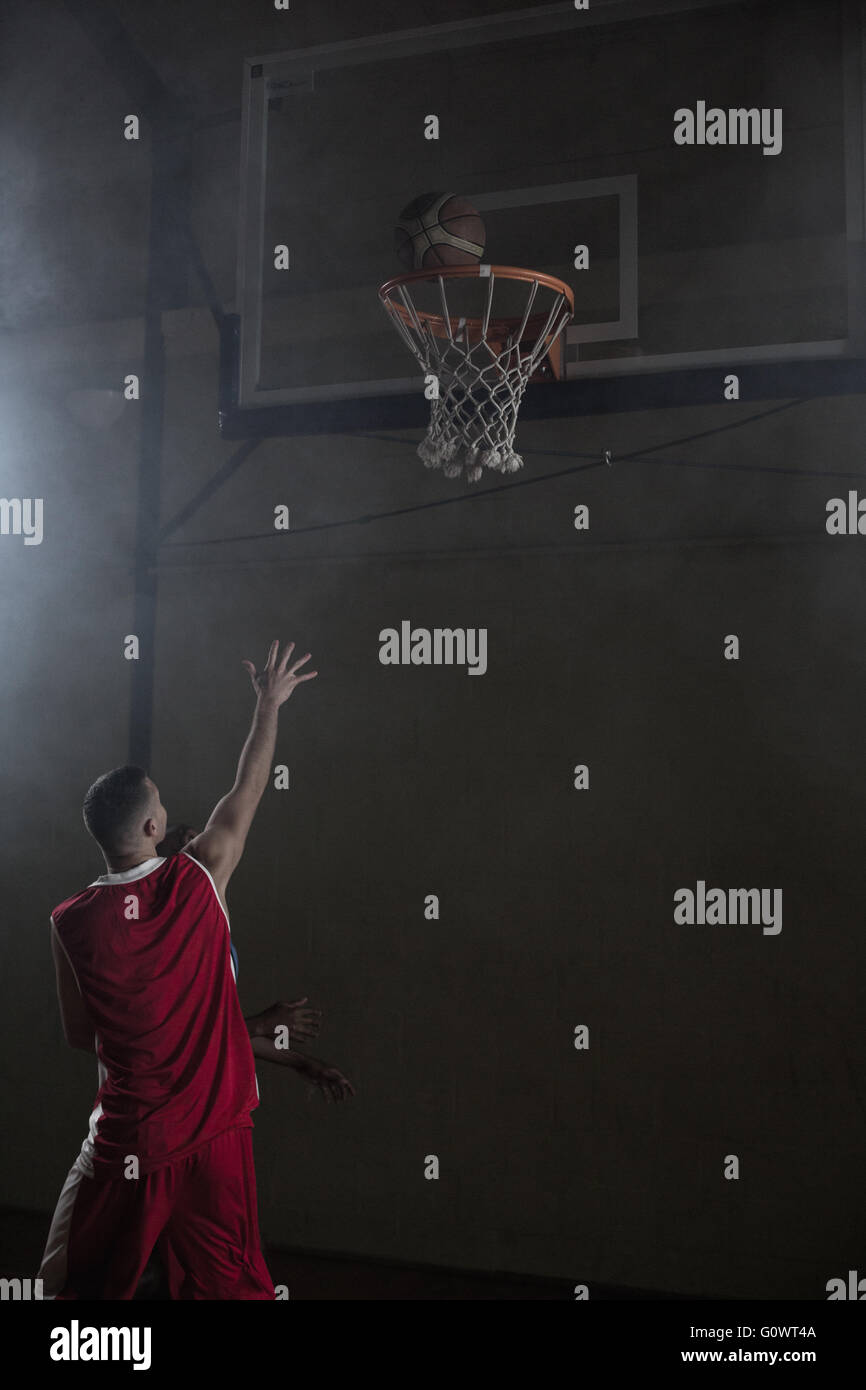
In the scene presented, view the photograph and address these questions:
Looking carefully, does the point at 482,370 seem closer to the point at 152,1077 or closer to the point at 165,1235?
the point at 152,1077

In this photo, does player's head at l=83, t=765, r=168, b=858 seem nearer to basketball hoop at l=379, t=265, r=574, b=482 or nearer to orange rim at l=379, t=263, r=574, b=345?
basketball hoop at l=379, t=265, r=574, b=482

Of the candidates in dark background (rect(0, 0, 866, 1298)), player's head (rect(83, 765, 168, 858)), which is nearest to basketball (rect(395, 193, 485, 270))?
dark background (rect(0, 0, 866, 1298))

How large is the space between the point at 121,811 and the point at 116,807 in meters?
0.02

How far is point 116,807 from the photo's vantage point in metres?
2.76

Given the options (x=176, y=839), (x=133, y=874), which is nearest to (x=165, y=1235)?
(x=133, y=874)

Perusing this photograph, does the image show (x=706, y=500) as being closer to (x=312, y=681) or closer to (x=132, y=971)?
(x=312, y=681)

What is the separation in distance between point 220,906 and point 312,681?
1.61 metres

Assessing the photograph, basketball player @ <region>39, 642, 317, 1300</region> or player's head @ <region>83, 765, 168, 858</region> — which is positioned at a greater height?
player's head @ <region>83, 765, 168, 858</region>

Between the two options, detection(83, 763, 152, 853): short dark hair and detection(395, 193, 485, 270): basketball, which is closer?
detection(83, 763, 152, 853): short dark hair

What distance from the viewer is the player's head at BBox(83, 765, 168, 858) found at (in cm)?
276

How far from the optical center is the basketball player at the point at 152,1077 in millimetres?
2625

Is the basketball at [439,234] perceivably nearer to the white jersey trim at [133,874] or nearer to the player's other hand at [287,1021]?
the white jersey trim at [133,874]

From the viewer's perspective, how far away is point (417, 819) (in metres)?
4.17
